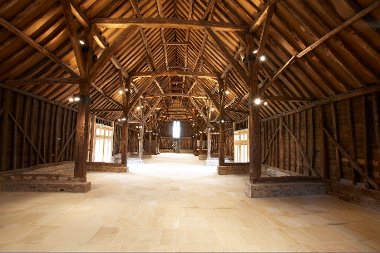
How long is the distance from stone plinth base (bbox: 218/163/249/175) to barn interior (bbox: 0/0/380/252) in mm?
125

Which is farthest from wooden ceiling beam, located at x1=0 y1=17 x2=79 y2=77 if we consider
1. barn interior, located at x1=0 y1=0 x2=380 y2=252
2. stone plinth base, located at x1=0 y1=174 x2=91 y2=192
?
stone plinth base, located at x1=0 y1=174 x2=91 y2=192

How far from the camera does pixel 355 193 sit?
6.58 m

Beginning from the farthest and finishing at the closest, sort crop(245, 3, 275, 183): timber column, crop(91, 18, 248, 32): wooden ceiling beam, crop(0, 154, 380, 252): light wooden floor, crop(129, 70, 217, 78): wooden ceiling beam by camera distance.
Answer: crop(129, 70, 217, 78): wooden ceiling beam, crop(91, 18, 248, 32): wooden ceiling beam, crop(245, 3, 275, 183): timber column, crop(0, 154, 380, 252): light wooden floor

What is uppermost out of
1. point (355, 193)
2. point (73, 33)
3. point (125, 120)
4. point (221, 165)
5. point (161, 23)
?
point (161, 23)

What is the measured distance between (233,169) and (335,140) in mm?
5711

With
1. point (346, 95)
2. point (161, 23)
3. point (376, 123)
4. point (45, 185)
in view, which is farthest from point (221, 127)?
point (45, 185)

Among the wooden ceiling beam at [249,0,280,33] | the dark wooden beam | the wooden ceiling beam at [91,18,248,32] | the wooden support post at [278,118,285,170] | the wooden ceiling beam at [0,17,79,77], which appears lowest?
the wooden support post at [278,118,285,170]

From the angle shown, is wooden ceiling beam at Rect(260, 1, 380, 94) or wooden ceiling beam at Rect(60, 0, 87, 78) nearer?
wooden ceiling beam at Rect(260, 1, 380, 94)

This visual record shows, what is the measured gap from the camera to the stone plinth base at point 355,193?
6.00 m

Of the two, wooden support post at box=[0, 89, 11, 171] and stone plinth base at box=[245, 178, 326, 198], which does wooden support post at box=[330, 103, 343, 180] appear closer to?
stone plinth base at box=[245, 178, 326, 198]

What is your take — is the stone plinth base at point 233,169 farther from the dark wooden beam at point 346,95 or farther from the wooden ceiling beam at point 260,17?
the wooden ceiling beam at point 260,17

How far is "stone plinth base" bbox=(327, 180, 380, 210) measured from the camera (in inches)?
236

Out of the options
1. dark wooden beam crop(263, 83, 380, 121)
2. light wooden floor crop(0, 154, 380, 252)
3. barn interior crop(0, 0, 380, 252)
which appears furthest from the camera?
dark wooden beam crop(263, 83, 380, 121)

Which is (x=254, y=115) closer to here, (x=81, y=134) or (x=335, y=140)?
(x=335, y=140)
